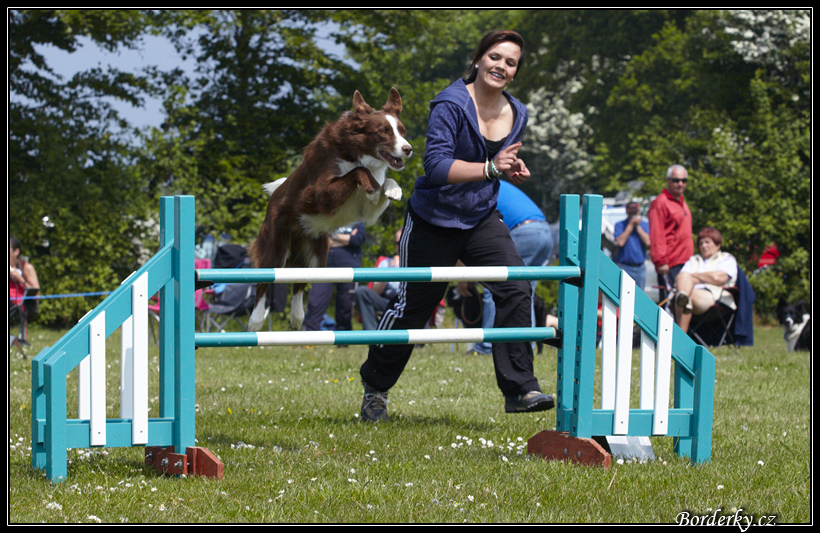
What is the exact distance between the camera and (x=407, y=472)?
3.36 metres

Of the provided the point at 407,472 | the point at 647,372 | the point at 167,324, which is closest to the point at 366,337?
the point at 407,472

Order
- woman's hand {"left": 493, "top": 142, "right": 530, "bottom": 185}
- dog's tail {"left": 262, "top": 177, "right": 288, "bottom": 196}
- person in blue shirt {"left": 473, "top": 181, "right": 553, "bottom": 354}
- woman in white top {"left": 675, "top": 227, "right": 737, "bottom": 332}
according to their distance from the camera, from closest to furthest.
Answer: woman's hand {"left": 493, "top": 142, "right": 530, "bottom": 185}
dog's tail {"left": 262, "top": 177, "right": 288, "bottom": 196}
person in blue shirt {"left": 473, "top": 181, "right": 553, "bottom": 354}
woman in white top {"left": 675, "top": 227, "right": 737, "bottom": 332}

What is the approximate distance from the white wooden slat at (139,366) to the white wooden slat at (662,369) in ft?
7.04

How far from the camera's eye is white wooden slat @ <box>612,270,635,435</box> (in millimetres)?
3541

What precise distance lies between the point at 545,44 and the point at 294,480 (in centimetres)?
2488

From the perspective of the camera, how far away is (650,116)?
932 inches

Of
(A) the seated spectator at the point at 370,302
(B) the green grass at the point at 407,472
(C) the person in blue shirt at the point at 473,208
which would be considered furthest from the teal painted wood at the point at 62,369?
(A) the seated spectator at the point at 370,302

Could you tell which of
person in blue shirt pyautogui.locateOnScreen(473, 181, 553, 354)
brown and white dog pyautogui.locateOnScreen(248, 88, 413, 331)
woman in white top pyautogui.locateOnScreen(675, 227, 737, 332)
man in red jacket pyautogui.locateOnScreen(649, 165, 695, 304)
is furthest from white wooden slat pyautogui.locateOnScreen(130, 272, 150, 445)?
man in red jacket pyautogui.locateOnScreen(649, 165, 695, 304)

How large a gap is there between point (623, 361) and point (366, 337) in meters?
1.12

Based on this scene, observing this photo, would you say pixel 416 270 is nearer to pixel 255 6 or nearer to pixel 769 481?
pixel 769 481

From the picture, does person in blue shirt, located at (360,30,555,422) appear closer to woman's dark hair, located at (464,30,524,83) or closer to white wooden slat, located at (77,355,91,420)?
woman's dark hair, located at (464,30,524,83)

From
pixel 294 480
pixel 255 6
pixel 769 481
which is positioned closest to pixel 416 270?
pixel 294 480

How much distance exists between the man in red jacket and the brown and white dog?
5.87m

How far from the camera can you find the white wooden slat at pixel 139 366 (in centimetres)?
317
